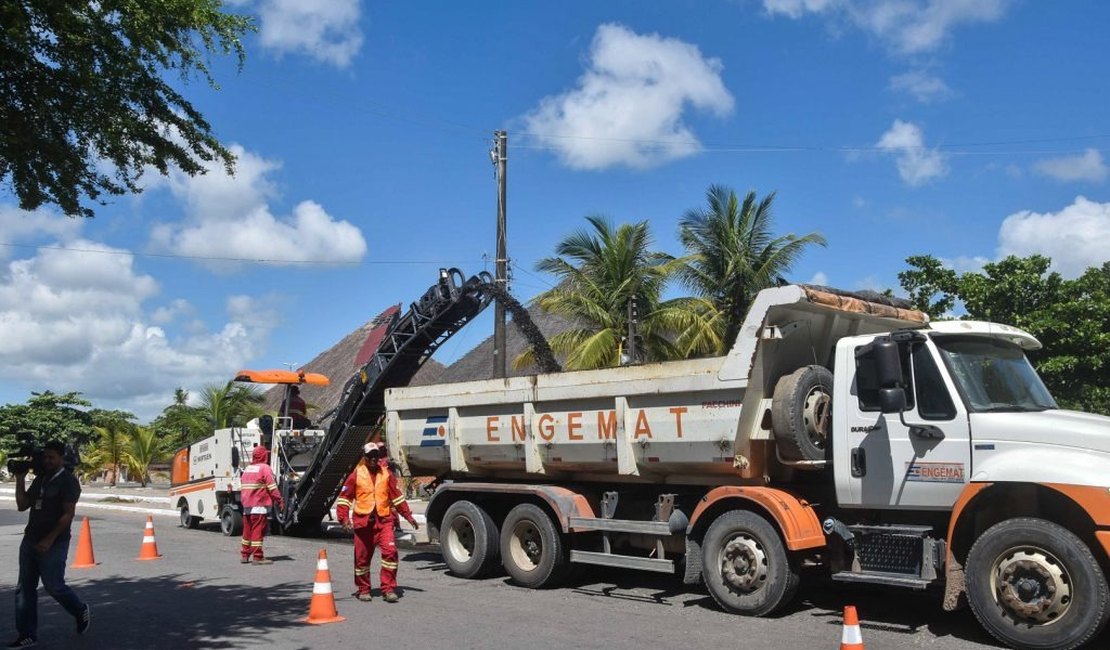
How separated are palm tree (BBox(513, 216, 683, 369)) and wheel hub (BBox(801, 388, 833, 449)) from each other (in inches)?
500

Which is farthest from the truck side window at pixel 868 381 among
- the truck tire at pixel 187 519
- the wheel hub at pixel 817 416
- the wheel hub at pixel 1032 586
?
the truck tire at pixel 187 519

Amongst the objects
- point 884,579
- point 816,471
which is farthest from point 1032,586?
point 816,471

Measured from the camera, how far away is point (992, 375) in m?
7.77

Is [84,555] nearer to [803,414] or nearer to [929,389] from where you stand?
[803,414]

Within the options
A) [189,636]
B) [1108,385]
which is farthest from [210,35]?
[1108,385]

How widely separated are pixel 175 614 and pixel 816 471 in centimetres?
593

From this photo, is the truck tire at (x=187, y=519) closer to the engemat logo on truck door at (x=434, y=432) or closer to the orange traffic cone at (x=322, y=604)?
the engemat logo on truck door at (x=434, y=432)

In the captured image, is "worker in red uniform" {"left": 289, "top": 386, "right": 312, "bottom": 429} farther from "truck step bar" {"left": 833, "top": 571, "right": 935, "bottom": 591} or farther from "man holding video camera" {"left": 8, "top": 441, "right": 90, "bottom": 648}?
"truck step bar" {"left": 833, "top": 571, "right": 935, "bottom": 591}

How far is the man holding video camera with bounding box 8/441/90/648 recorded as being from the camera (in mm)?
7086

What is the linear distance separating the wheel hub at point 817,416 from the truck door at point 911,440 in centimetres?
32

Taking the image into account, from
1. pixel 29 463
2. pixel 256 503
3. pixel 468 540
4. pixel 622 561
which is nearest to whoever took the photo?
pixel 29 463

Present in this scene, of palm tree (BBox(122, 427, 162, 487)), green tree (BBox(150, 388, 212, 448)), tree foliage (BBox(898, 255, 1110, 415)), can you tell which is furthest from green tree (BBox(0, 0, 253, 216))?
palm tree (BBox(122, 427, 162, 487))

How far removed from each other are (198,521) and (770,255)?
44.2ft

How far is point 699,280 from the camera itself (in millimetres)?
22219
